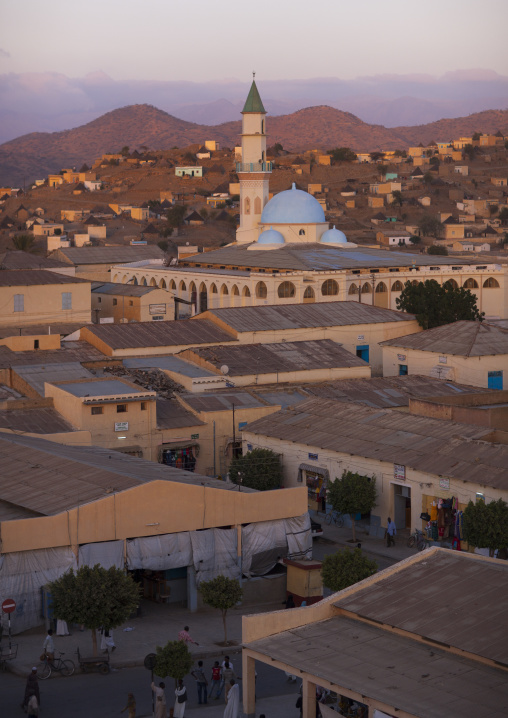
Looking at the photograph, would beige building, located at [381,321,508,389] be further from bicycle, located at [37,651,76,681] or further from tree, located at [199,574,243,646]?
bicycle, located at [37,651,76,681]

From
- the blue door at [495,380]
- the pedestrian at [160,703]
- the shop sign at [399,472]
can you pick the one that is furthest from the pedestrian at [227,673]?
the blue door at [495,380]

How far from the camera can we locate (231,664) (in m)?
20.4

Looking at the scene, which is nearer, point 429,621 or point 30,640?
point 429,621

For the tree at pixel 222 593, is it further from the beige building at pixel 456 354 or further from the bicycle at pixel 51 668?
the beige building at pixel 456 354

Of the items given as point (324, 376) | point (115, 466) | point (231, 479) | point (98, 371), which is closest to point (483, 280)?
point (324, 376)

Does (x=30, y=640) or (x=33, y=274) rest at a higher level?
(x=33, y=274)

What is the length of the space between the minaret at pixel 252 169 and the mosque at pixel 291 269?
0.18 feet

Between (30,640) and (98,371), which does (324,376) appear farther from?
(30,640)

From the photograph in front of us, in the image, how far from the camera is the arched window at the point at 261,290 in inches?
2224

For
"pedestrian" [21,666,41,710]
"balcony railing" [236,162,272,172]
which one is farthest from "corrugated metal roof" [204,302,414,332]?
"pedestrian" [21,666,41,710]

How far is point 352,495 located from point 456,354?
15.6 m

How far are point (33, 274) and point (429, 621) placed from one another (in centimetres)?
3532

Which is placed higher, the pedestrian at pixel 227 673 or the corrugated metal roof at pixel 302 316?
the corrugated metal roof at pixel 302 316

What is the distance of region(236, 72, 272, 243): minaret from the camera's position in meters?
70.1
